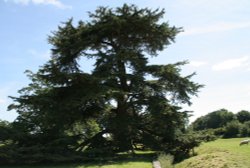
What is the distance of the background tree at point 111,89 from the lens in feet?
85.3

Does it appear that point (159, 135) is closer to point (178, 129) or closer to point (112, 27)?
point (178, 129)

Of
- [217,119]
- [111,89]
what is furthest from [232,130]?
[111,89]

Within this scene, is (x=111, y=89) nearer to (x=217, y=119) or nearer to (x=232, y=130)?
(x=232, y=130)

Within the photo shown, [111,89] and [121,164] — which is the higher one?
[111,89]

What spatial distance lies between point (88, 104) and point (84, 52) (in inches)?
186

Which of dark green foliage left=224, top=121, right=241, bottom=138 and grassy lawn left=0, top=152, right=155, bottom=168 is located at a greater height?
dark green foliage left=224, top=121, right=241, bottom=138

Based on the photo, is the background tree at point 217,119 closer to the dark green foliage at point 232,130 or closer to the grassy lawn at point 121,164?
the dark green foliage at point 232,130

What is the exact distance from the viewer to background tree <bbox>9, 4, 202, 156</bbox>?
25984mm

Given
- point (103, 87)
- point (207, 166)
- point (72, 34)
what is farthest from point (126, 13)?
point (207, 166)

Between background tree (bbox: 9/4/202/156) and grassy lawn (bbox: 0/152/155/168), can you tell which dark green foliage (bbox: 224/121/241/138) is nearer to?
background tree (bbox: 9/4/202/156)

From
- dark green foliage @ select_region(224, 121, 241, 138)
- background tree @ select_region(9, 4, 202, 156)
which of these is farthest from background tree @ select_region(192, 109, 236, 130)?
background tree @ select_region(9, 4, 202, 156)

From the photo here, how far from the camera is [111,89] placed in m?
25.7

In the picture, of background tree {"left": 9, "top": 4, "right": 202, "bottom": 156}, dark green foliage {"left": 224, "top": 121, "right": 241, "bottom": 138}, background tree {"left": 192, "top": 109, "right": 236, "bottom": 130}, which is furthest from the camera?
background tree {"left": 192, "top": 109, "right": 236, "bottom": 130}

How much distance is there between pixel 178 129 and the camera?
27.8 m
